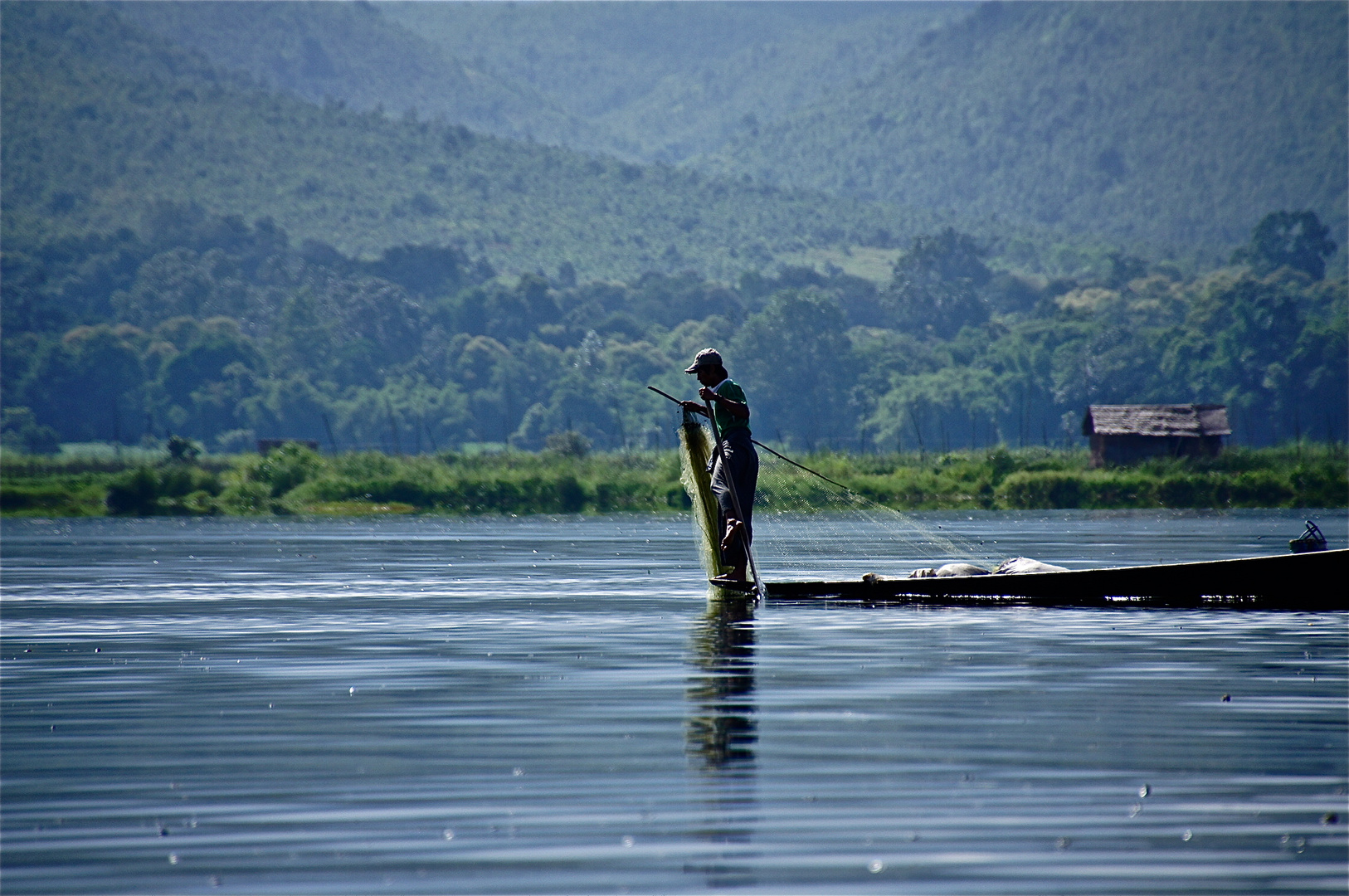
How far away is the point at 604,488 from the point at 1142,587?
55.1 meters

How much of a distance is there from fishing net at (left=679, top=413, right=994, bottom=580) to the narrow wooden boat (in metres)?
0.93

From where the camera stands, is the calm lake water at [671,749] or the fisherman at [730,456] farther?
the fisherman at [730,456]

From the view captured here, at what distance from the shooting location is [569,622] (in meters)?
19.5

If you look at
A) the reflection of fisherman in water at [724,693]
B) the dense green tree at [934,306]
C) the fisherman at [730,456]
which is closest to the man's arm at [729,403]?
the fisherman at [730,456]

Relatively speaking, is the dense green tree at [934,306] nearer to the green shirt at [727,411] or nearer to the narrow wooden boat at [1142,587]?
the narrow wooden boat at [1142,587]

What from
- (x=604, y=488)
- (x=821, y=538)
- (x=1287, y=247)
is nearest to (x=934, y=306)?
(x=1287, y=247)

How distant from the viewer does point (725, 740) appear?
10977 millimetres

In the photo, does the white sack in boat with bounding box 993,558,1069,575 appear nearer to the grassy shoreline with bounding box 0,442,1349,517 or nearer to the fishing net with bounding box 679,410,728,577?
the fishing net with bounding box 679,410,728,577

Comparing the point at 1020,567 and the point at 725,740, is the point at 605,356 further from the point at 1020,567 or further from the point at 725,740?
the point at 725,740

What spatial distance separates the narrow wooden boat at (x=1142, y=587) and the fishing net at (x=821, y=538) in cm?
93

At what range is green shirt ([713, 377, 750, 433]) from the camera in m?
19.4

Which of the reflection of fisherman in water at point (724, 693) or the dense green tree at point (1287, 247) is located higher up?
the dense green tree at point (1287, 247)

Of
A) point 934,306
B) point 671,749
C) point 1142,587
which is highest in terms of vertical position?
point 934,306

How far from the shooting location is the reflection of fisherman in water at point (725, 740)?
26.4 ft
